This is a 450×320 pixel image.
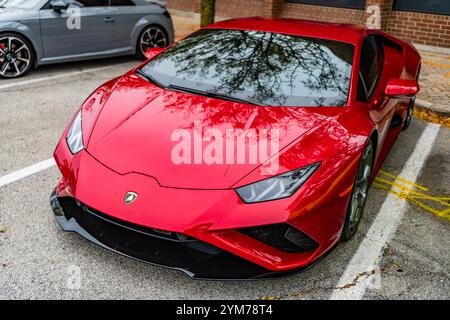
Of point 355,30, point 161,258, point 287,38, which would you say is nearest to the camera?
point 161,258

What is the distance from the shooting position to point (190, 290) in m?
3.08

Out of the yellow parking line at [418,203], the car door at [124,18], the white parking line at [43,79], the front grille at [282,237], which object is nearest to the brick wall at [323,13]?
the car door at [124,18]

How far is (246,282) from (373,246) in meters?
1.03

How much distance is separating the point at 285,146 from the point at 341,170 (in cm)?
36

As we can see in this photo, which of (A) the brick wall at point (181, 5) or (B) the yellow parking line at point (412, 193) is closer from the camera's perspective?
(B) the yellow parking line at point (412, 193)

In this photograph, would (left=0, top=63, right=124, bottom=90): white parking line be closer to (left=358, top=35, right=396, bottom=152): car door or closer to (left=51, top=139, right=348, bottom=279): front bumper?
(left=51, top=139, right=348, bottom=279): front bumper

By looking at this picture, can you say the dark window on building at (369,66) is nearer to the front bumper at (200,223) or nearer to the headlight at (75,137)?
the front bumper at (200,223)

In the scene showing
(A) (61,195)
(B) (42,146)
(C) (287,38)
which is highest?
(C) (287,38)

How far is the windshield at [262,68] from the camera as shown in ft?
12.2

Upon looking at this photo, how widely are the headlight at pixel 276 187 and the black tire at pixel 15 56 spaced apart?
5.65 metres

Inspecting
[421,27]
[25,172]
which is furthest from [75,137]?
[421,27]

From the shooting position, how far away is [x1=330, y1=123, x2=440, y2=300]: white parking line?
315 cm

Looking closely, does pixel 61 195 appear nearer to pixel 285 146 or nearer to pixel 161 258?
pixel 161 258

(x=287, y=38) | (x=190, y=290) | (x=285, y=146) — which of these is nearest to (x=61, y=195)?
→ (x=190, y=290)
